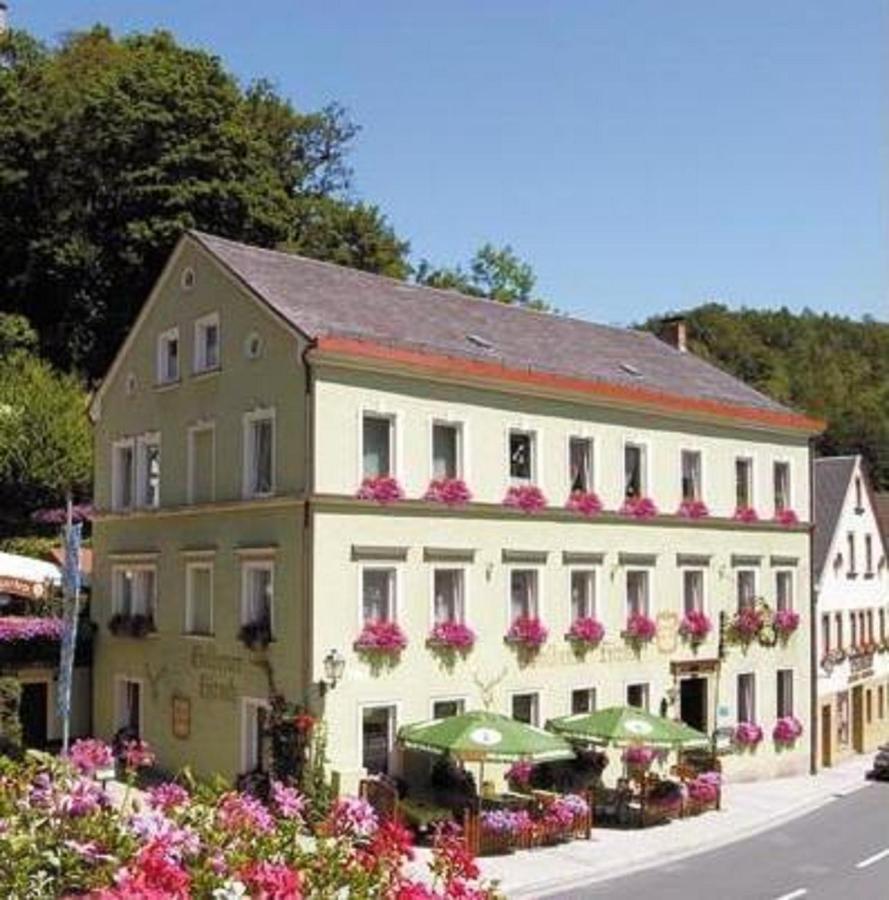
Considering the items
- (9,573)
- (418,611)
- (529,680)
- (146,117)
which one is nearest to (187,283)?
(9,573)

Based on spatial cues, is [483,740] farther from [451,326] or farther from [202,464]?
[451,326]

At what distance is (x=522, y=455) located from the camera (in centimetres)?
2995

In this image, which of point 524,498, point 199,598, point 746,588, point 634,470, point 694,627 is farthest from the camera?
point 746,588

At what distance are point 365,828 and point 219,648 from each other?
21146 millimetres

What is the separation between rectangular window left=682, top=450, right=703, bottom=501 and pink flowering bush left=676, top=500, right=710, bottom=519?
24 cm

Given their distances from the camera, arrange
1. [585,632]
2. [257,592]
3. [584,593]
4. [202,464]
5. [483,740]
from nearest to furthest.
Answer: [483,740] < [257,592] < [202,464] < [585,632] < [584,593]

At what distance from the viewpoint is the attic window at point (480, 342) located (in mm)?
30703

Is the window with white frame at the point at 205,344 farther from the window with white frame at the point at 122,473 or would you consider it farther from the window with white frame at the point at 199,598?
the window with white frame at the point at 199,598

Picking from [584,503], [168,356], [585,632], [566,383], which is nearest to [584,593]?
[585,632]

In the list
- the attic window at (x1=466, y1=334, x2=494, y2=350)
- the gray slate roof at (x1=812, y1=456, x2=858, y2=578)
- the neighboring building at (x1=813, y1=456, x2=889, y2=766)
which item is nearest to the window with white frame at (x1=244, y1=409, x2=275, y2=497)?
the attic window at (x1=466, y1=334, x2=494, y2=350)

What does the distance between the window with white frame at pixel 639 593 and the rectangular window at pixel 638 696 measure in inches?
69.8

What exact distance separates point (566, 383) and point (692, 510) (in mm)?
5869

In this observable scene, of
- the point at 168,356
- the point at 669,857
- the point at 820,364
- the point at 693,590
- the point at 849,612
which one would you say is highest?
the point at 820,364

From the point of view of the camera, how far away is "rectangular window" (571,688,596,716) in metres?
30.3
